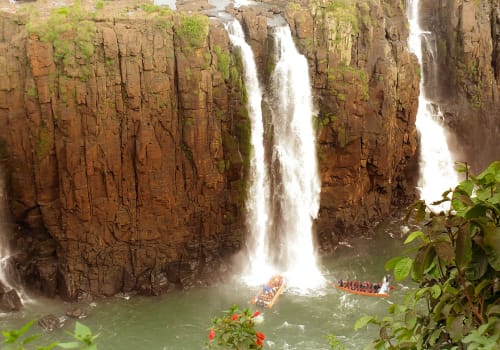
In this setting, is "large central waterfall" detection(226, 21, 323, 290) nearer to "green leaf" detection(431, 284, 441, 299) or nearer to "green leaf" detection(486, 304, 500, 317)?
"green leaf" detection(431, 284, 441, 299)

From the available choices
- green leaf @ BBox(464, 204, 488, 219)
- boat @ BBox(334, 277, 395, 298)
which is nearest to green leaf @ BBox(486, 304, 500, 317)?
green leaf @ BBox(464, 204, 488, 219)

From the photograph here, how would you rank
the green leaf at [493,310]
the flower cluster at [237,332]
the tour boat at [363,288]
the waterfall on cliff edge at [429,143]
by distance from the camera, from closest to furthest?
1. the green leaf at [493,310]
2. the flower cluster at [237,332]
3. the tour boat at [363,288]
4. the waterfall on cliff edge at [429,143]

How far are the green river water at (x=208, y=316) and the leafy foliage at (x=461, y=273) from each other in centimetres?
1768

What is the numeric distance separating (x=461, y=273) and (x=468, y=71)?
31.5 metres

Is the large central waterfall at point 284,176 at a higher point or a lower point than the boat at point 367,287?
higher

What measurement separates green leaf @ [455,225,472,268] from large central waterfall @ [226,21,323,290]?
2314 cm

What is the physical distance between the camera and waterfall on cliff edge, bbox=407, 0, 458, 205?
34.2 metres

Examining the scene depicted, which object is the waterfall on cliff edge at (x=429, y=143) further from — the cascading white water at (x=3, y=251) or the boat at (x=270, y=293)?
the cascading white water at (x=3, y=251)

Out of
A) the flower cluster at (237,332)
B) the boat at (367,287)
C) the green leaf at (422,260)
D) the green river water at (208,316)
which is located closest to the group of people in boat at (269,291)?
the green river water at (208,316)

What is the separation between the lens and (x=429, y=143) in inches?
1359

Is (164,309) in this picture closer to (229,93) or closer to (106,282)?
(106,282)

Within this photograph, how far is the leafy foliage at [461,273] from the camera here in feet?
13.6

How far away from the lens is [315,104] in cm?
2866

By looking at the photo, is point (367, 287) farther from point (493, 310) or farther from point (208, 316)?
point (493, 310)
